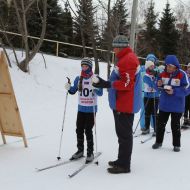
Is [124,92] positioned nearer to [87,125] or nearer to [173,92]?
[87,125]

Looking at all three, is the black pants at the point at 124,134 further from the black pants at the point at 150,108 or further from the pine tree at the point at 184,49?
the pine tree at the point at 184,49

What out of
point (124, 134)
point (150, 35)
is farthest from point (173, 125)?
point (150, 35)

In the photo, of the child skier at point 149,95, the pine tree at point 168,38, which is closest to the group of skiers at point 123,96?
the child skier at point 149,95

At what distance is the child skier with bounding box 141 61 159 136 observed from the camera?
812cm

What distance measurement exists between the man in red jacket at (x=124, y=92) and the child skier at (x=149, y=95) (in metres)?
2.93

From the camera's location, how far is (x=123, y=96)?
204 inches

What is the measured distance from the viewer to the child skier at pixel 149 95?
812 centimetres

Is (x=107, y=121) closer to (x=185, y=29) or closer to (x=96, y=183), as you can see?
(x=96, y=183)

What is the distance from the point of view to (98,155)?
6.22 meters

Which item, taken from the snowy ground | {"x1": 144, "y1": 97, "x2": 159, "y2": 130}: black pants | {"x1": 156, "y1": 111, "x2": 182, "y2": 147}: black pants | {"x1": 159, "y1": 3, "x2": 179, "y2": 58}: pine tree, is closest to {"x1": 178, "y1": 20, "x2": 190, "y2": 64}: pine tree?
{"x1": 159, "y1": 3, "x2": 179, "y2": 58}: pine tree

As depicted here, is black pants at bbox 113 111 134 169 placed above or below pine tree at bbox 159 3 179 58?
below

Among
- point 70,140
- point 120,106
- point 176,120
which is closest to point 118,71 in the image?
point 120,106

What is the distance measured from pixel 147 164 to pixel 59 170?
4.76 ft

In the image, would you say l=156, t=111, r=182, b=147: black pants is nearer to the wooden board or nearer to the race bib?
the race bib
